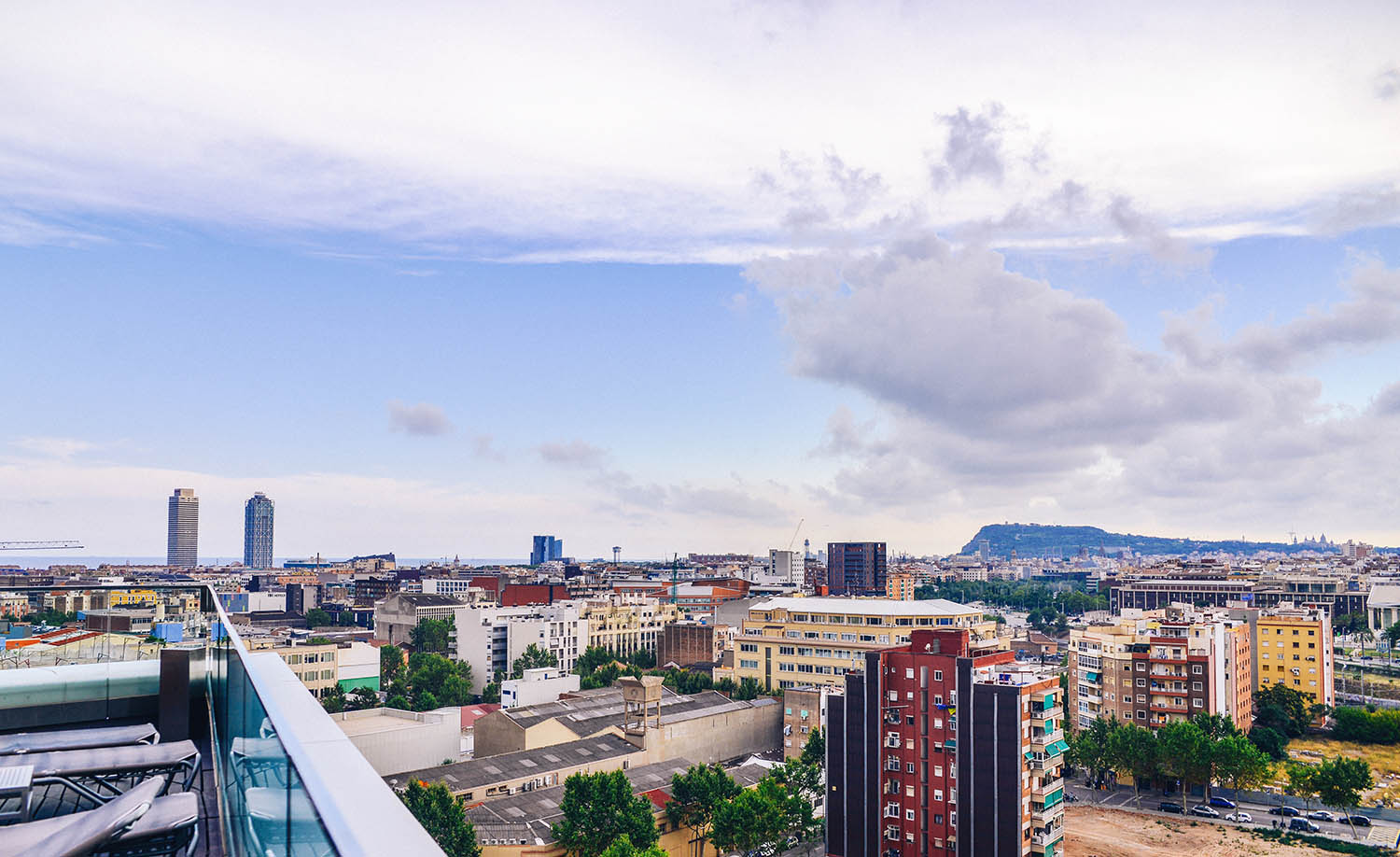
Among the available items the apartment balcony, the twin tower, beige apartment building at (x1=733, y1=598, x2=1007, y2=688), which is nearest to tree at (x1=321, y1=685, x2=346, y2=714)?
beige apartment building at (x1=733, y1=598, x2=1007, y2=688)

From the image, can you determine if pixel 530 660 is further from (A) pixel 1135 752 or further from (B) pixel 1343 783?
(B) pixel 1343 783

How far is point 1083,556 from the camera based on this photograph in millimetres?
159625

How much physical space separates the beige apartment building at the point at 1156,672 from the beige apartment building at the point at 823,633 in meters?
2.45

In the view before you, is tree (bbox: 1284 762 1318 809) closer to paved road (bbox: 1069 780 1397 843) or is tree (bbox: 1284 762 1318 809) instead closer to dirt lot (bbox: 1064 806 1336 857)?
paved road (bbox: 1069 780 1397 843)

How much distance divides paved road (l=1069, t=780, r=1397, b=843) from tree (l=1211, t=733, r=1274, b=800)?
26.1 inches

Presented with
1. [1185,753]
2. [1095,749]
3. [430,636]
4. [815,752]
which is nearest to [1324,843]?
[1185,753]

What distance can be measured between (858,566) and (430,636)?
38.3 meters

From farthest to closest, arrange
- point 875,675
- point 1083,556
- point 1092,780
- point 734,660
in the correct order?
point 1083,556
point 734,660
point 1092,780
point 875,675

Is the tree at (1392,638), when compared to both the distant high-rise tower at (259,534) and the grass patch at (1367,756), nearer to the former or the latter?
the grass patch at (1367,756)

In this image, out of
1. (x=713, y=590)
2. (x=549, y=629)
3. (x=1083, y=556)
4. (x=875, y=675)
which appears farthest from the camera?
(x=1083, y=556)

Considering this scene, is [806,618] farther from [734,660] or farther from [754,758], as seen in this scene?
[754,758]

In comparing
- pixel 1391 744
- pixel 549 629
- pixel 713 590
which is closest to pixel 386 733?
pixel 549 629

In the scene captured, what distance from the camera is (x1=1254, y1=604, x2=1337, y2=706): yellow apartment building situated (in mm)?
27491

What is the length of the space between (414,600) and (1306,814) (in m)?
29.2
